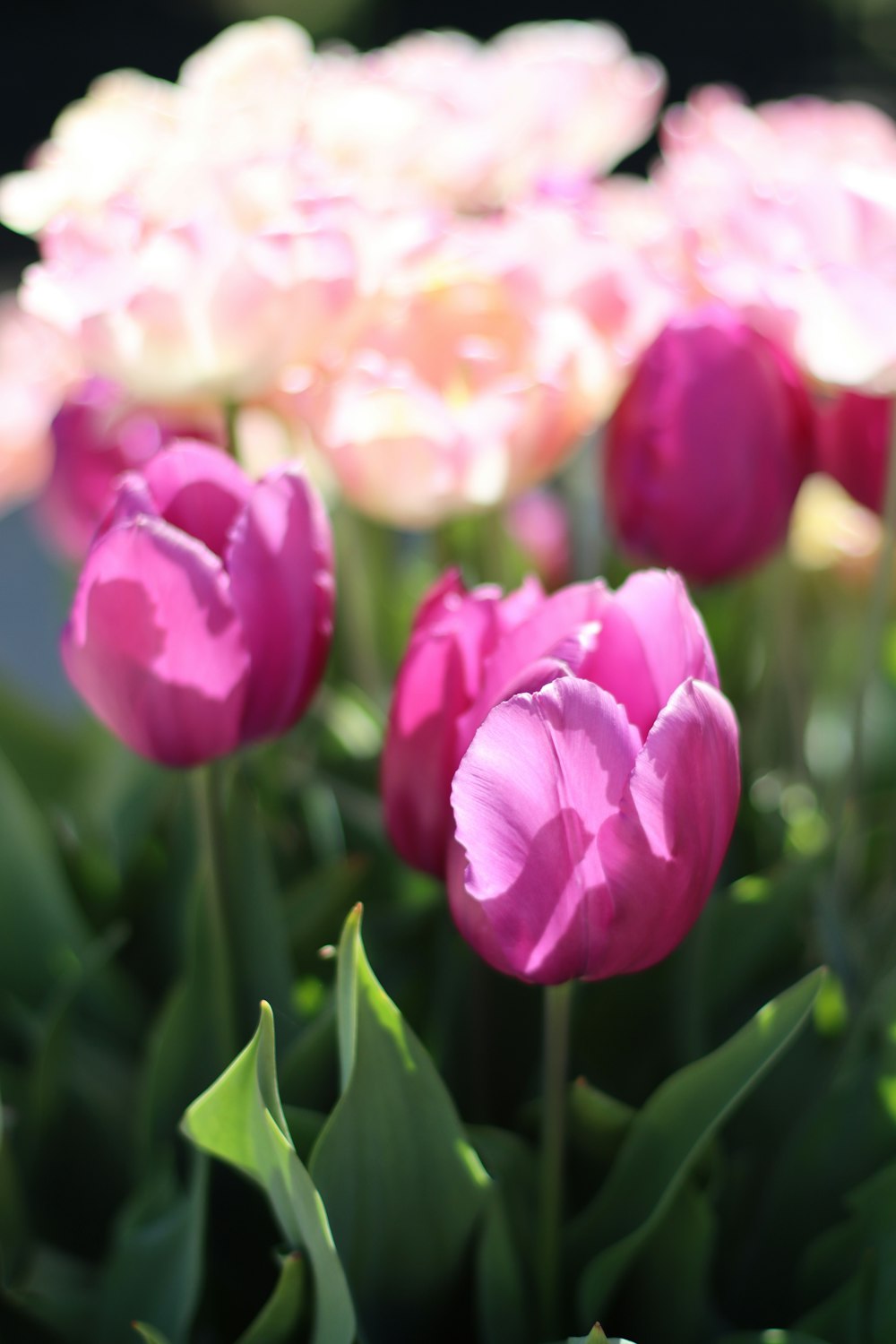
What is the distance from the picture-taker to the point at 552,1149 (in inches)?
15.7

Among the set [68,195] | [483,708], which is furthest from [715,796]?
[68,195]

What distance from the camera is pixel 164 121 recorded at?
570 millimetres

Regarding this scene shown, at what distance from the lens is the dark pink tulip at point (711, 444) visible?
0.48m

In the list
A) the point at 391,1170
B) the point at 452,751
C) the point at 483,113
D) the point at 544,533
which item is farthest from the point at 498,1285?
the point at 544,533

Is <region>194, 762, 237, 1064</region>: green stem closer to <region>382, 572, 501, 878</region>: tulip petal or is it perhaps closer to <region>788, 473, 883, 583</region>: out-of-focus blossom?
<region>382, 572, 501, 878</region>: tulip petal

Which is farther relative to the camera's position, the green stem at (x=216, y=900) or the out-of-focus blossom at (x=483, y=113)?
the out-of-focus blossom at (x=483, y=113)

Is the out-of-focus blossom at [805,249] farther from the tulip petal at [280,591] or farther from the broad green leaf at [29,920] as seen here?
the broad green leaf at [29,920]

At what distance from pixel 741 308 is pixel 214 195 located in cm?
18

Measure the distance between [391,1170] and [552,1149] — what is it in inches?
1.8

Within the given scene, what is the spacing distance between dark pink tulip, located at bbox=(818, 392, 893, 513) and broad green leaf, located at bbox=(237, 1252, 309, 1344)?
0.32 meters

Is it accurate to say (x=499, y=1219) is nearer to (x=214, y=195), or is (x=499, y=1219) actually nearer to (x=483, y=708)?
(x=483, y=708)

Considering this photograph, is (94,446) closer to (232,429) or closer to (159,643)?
(232,429)

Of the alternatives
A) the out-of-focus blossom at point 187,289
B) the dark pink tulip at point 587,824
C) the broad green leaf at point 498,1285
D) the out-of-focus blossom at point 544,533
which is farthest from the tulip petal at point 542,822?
the out-of-focus blossom at point 544,533

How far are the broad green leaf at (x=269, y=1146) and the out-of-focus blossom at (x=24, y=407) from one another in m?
0.42
